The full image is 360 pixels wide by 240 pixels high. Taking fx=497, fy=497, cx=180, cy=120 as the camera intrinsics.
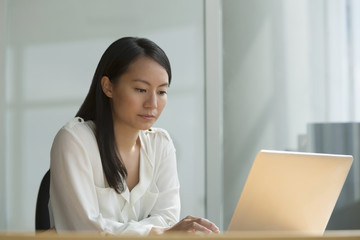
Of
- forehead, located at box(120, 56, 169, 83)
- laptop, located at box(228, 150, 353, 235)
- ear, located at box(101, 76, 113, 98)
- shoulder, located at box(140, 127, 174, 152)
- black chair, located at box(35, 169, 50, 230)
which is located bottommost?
black chair, located at box(35, 169, 50, 230)

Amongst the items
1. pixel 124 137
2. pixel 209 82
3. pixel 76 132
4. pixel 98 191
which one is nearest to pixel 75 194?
pixel 98 191

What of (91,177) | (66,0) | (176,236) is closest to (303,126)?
(66,0)

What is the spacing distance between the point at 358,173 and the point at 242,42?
1228mm

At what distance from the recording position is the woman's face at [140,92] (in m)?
1.79

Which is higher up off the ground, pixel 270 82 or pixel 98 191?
pixel 270 82

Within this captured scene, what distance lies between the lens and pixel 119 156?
5.92 feet

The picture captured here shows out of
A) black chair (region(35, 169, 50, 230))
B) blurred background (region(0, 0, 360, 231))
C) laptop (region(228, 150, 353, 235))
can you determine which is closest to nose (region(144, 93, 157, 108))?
black chair (region(35, 169, 50, 230))

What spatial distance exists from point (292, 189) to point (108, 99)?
85cm

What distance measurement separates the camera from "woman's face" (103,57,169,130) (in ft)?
5.88

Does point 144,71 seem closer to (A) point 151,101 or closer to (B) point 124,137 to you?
(A) point 151,101

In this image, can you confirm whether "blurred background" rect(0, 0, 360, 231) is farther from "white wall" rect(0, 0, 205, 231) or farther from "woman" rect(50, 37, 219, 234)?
"woman" rect(50, 37, 219, 234)

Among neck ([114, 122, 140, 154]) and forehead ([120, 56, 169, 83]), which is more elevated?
forehead ([120, 56, 169, 83])

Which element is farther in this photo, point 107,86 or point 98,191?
point 107,86

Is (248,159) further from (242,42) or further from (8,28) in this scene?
(8,28)
